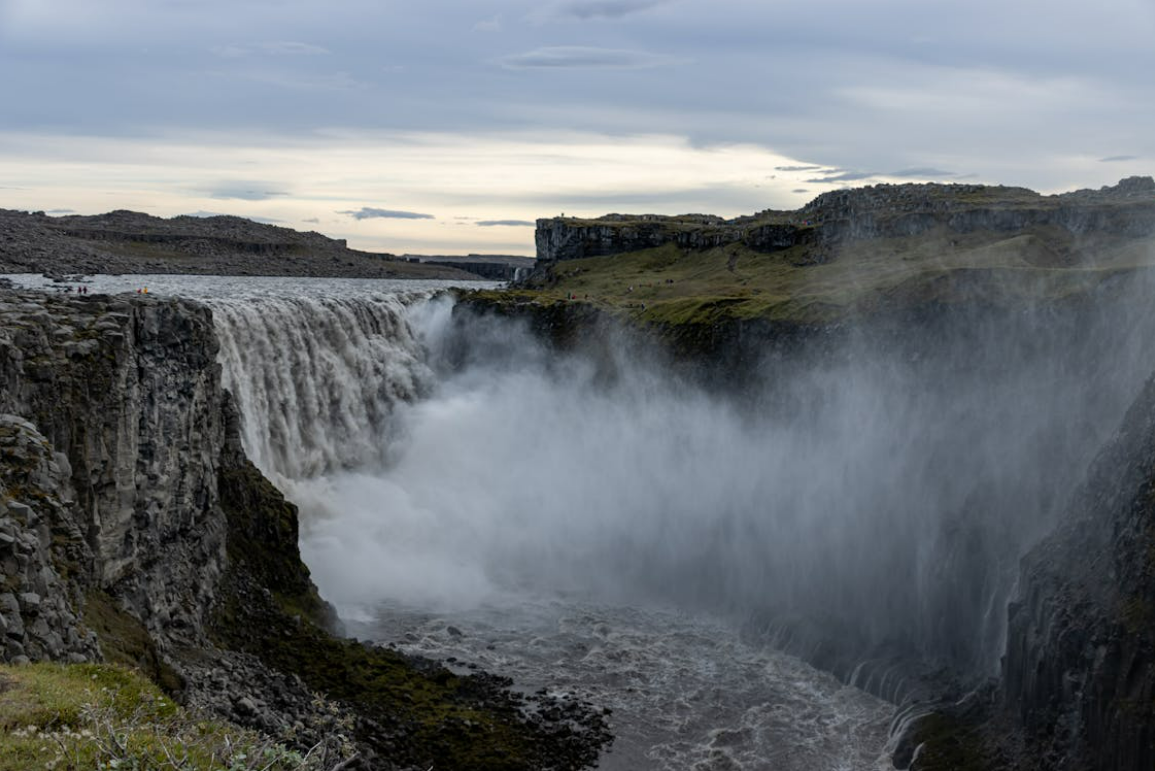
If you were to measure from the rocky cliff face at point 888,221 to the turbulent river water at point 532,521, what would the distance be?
1995 inches

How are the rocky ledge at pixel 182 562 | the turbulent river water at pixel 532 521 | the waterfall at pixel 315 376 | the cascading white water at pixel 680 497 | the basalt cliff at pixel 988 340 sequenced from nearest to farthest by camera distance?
the rocky ledge at pixel 182 562 → the basalt cliff at pixel 988 340 → the turbulent river water at pixel 532 521 → the cascading white water at pixel 680 497 → the waterfall at pixel 315 376

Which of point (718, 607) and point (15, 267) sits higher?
point (15, 267)

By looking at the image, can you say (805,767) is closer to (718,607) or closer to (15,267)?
(718,607)

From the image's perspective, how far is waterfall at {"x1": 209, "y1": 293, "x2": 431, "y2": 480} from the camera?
179ft

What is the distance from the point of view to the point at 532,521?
61031 mm

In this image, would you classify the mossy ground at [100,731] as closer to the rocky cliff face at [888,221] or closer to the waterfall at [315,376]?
the waterfall at [315,376]

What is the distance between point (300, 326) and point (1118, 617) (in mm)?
47994

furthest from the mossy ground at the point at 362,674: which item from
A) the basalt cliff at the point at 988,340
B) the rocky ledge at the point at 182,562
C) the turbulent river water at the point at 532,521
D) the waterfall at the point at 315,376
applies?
the basalt cliff at the point at 988,340

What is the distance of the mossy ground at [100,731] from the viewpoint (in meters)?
12.7

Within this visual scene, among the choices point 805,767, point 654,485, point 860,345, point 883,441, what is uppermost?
point 860,345

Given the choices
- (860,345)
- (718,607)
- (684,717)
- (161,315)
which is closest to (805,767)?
(684,717)

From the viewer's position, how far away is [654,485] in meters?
63.4

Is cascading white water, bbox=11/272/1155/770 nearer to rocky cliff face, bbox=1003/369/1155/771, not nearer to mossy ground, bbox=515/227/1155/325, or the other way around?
mossy ground, bbox=515/227/1155/325

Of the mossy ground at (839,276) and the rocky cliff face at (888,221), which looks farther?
the rocky cliff face at (888,221)
